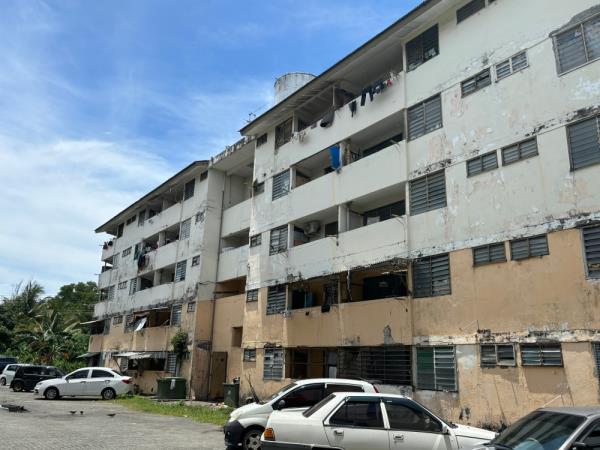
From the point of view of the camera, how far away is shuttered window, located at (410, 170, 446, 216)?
1591cm

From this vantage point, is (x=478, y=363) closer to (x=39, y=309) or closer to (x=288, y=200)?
(x=288, y=200)

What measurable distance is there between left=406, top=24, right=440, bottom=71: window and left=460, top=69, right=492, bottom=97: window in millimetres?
1986

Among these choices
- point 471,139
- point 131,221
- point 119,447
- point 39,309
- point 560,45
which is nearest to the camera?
point 119,447

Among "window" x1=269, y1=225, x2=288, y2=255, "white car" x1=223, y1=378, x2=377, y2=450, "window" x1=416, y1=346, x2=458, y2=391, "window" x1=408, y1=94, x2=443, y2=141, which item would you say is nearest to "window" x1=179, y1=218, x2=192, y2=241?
"window" x1=269, y1=225, x2=288, y2=255

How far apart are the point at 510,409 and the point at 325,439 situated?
7.14 m

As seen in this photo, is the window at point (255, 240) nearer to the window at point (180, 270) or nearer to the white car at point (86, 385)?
the window at point (180, 270)

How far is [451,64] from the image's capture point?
16453 millimetres

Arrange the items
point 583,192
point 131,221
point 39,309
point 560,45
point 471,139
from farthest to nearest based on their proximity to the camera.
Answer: point 39,309, point 131,221, point 471,139, point 560,45, point 583,192

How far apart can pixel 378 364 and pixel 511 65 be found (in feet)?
33.5

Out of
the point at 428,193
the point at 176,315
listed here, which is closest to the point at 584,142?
the point at 428,193

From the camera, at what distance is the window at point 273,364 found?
20750 mm

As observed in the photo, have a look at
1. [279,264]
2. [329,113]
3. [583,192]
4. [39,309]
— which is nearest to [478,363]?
[583,192]

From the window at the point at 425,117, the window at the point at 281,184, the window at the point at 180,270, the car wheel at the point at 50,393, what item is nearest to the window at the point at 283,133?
the window at the point at 281,184

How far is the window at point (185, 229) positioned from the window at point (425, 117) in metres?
16.7
